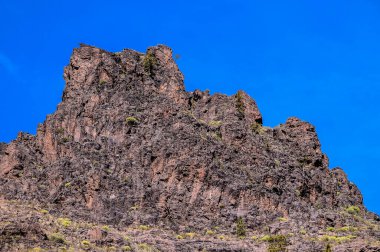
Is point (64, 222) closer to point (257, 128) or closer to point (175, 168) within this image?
point (175, 168)

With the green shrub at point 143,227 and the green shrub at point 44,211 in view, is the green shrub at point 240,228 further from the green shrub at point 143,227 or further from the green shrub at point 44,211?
the green shrub at point 44,211

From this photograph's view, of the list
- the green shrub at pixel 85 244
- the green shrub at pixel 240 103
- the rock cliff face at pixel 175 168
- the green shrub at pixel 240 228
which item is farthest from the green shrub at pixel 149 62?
the green shrub at pixel 85 244

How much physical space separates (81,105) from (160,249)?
149ft

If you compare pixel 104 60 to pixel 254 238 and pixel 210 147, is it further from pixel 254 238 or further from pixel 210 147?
pixel 254 238

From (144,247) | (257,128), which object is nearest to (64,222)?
(144,247)

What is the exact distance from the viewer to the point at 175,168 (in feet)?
513

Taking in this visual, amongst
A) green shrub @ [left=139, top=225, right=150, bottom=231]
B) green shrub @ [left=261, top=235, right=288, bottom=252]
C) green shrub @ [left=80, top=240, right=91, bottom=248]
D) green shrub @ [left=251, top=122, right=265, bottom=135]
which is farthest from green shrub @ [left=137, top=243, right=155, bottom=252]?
green shrub @ [left=251, top=122, right=265, bottom=135]

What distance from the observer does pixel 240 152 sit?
16588 centimetres

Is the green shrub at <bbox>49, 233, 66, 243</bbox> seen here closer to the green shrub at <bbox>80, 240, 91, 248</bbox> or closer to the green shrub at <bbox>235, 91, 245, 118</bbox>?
the green shrub at <bbox>80, 240, 91, 248</bbox>

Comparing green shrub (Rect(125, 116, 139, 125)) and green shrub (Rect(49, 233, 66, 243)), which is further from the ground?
green shrub (Rect(125, 116, 139, 125))

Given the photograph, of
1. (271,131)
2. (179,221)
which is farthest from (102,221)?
(271,131)

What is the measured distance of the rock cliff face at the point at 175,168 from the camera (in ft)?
484

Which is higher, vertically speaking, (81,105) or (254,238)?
(81,105)

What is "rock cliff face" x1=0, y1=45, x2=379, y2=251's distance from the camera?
147 meters
